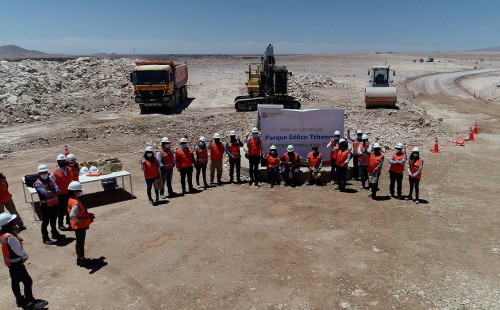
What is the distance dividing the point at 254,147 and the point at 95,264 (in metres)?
6.25

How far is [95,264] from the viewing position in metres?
7.99

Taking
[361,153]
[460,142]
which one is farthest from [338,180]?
[460,142]

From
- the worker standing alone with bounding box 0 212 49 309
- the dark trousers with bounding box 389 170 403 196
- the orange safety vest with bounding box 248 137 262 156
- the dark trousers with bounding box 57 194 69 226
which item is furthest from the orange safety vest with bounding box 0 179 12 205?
the dark trousers with bounding box 389 170 403 196

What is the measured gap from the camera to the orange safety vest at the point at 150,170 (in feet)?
36.8

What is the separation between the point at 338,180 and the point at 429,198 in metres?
2.66

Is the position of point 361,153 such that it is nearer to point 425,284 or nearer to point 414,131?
point 425,284

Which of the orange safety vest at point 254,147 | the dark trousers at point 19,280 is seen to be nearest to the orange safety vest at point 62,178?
the dark trousers at point 19,280

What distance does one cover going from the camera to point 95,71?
4097cm

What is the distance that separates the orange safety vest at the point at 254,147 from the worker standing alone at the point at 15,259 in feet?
24.4

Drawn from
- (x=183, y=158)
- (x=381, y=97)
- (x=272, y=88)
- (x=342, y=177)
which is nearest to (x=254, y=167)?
(x=183, y=158)

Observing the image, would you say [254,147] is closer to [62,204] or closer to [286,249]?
[286,249]

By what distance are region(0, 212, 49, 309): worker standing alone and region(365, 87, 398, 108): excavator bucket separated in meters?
23.7

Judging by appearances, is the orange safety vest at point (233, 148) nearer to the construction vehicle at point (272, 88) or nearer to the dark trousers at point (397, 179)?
the dark trousers at point (397, 179)

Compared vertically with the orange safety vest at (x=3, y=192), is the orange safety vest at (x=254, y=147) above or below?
above
